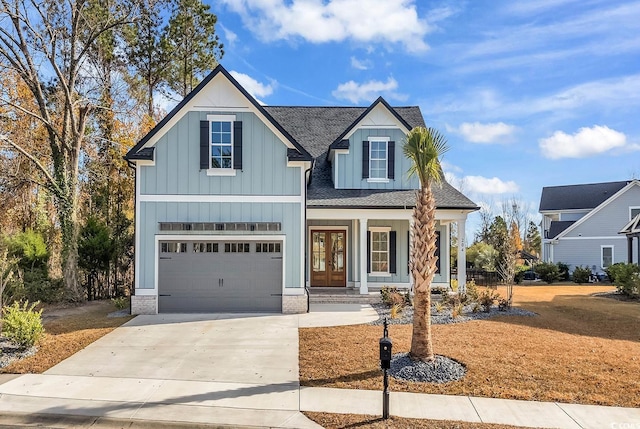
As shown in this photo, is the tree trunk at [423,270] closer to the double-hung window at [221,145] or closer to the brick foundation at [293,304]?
the brick foundation at [293,304]

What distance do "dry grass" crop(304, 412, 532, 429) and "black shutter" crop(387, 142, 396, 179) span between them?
11986 mm

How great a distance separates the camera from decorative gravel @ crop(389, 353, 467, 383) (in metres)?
7.55

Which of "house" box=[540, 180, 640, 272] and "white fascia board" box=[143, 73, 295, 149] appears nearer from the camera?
"white fascia board" box=[143, 73, 295, 149]

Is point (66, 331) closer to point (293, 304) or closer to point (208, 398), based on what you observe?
point (293, 304)

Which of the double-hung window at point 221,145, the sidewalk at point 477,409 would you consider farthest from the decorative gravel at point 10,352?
the double-hung window at point 221,145

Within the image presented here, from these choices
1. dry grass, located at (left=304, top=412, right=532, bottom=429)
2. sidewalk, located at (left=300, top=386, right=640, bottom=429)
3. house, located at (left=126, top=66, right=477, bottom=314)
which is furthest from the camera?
house, located at (left=126, top=66, right=477, bottom=314)

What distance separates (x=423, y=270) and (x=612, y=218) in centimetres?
2957

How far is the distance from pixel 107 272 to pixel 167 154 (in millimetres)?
6608

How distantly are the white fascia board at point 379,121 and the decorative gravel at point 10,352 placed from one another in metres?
11.9

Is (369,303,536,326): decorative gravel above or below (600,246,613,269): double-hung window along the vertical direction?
below

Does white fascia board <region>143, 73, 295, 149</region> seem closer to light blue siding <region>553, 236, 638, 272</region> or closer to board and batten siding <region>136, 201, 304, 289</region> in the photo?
board and batten siding <region>136, 201, 304, 289</region>

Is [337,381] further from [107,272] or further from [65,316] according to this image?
[107,272]

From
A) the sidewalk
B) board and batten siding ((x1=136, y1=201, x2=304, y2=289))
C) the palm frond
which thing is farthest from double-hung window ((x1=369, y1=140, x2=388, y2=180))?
the sidewalk

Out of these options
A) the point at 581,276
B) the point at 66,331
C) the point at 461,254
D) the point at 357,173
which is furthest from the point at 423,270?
the point at 581,276
